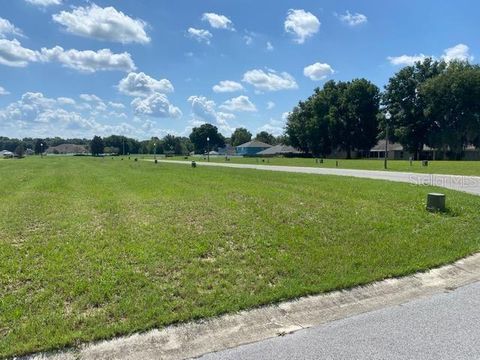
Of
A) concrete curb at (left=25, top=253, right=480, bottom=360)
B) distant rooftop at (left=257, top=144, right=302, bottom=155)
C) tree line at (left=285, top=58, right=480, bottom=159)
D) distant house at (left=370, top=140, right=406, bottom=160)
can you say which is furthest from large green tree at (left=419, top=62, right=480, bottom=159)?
concrete curb at (left=25, top=253, right=480, bottom=360)

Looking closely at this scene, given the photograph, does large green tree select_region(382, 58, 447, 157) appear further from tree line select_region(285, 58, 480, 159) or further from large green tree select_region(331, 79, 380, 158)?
large green tree select_region(331, 79, 380, 158)

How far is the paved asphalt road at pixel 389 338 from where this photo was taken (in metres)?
3.51

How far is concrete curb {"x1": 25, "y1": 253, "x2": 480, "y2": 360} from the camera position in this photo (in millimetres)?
3664

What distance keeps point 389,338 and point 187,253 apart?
3.14m

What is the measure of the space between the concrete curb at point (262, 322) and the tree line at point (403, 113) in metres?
54.0

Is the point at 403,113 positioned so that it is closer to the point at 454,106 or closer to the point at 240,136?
the point at 454,106

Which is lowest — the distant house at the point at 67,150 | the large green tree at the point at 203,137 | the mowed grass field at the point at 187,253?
the mowed grass field at the point at 187,253

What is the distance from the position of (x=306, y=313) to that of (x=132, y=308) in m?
2.02

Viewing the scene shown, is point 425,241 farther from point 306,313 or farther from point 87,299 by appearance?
point 87,299

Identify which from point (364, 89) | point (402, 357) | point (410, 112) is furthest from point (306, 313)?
point (364, 89)

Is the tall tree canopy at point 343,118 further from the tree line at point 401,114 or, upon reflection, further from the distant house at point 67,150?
the distant house at point 67,150

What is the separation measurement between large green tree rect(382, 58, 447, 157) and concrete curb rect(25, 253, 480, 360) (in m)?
59.2

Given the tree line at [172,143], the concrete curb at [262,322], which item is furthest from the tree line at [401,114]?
the tree line at [172,143]

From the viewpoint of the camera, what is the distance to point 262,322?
427 cm
